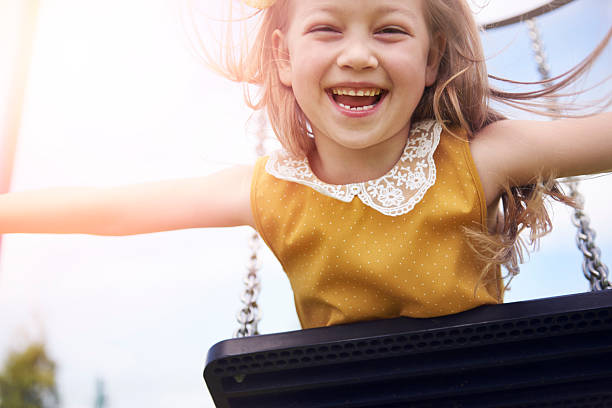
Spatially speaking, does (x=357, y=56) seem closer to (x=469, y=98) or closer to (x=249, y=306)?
(x=469, y=98)

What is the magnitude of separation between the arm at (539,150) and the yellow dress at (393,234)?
0.08 ft

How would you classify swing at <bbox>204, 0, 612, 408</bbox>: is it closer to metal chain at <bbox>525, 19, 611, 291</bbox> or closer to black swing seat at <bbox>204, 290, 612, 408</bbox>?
black swing seat at <bbox>204, 290, 612, 408</bbox>

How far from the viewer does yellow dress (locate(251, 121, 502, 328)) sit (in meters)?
0.63

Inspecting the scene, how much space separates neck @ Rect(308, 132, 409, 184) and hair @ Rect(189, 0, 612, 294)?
0.06 meters

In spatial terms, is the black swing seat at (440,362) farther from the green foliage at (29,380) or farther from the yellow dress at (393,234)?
the green foliage at (29,380)

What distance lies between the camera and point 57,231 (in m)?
0.70

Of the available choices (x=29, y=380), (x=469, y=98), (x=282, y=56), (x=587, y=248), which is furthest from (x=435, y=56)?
(x=29, y=380)

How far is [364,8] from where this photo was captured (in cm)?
56

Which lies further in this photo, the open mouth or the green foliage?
the green foliage

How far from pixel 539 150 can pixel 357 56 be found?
0.80 ft

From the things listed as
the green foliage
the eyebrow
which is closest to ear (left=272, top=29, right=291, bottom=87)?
the eyebrow

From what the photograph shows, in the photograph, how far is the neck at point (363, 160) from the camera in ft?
2.21

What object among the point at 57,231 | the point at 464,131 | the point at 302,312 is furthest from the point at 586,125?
the point at 57,231

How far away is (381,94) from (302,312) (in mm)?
329
